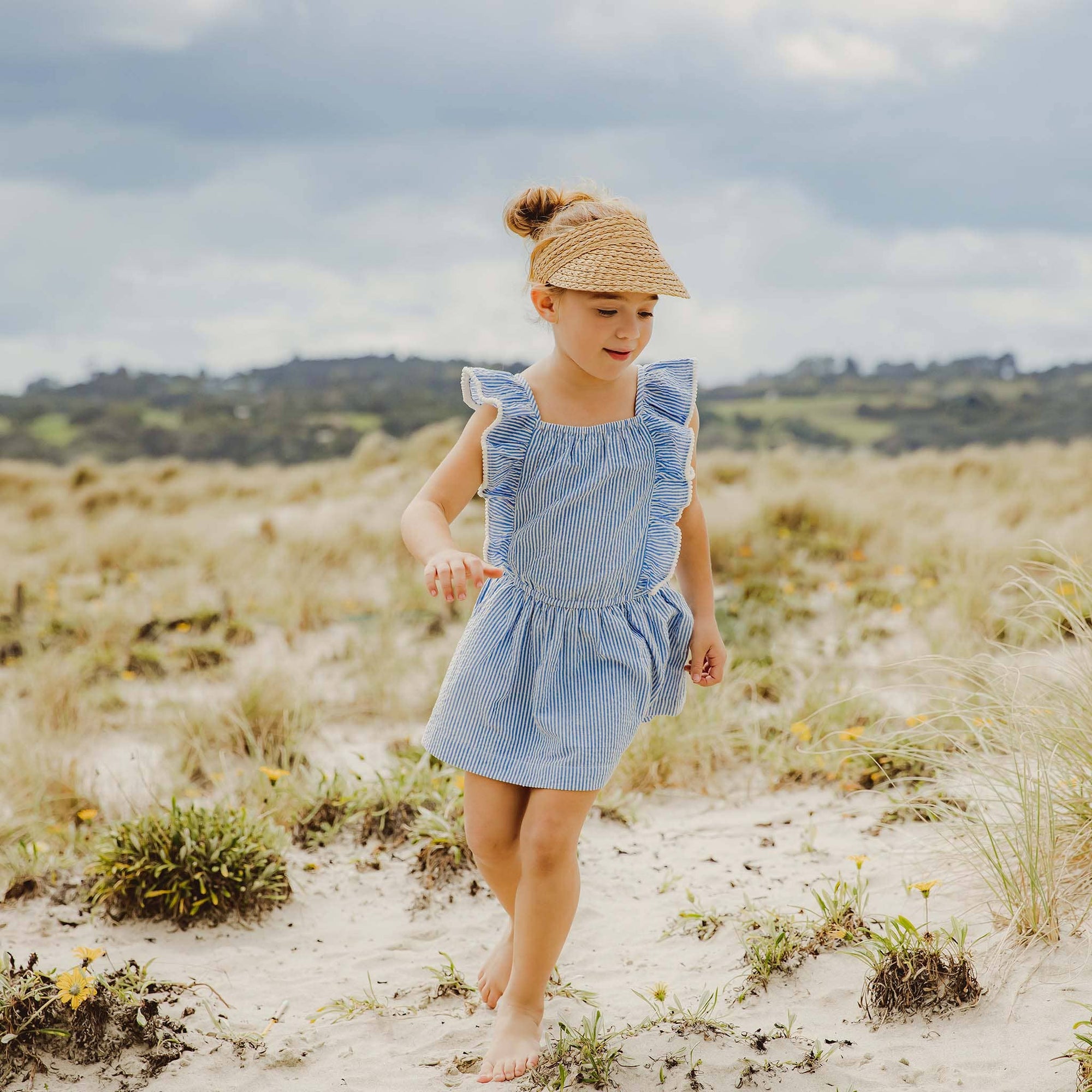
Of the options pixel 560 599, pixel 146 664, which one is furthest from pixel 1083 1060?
pixel 146 664

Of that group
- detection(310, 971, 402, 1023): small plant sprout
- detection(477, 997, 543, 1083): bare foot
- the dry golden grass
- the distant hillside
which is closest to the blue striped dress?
detection(477, 997, 543, 1083): bare foot

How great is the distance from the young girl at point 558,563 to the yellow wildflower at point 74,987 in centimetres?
100

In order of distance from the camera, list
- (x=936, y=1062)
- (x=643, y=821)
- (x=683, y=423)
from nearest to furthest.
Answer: (x=936, y=1062) → (x=683, y=423) → (x=643, y=821)

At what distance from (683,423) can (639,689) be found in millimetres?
664

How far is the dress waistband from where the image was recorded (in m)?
2.57

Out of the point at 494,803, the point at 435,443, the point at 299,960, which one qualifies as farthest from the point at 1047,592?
the point at 435,443

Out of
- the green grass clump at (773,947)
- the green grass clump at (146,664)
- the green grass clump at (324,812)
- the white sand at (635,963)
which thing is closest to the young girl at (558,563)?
the white sand at (635,963)

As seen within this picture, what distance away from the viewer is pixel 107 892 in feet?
11.2

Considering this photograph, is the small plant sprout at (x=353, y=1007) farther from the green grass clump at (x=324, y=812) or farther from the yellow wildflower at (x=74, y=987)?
the green grass clump at (x=324, y=812)

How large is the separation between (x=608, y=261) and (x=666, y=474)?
1.77 ft

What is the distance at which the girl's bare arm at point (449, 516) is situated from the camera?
2.11 m

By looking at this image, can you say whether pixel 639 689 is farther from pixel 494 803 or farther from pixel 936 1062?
pixel 936 1062

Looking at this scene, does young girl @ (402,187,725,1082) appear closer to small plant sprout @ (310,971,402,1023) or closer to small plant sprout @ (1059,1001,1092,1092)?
small plant sprout @ (310,971,402,1023)

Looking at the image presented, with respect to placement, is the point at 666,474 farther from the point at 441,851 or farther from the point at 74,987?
the point at 74,987
